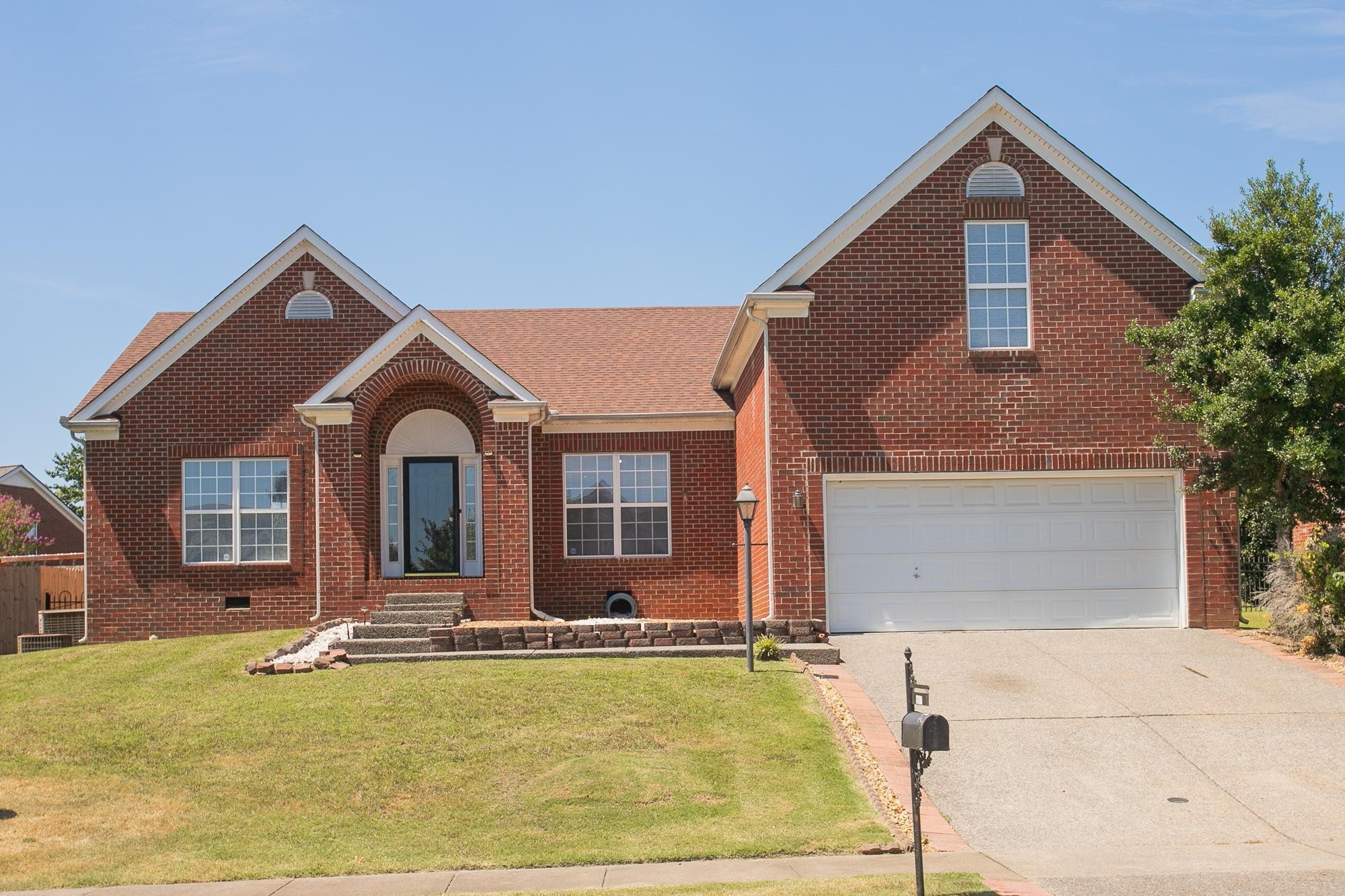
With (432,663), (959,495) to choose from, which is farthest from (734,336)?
(432,663)

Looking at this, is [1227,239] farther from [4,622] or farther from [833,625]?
[4,622]

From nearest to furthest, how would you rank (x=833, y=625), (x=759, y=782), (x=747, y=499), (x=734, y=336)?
(x=759, y=782)
(x=747, y=499)
(x=833, y=625)
(x=734, y=336)

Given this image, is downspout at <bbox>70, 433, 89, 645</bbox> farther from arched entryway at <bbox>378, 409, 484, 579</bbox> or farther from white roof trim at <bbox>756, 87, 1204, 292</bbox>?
white roof trim at <bbox>756, 87, 1204, 292</bbox>

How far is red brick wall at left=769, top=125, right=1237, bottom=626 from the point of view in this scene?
18297 millimetres

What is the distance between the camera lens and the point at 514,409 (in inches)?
809

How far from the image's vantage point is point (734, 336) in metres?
19.8

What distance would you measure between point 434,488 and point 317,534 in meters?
2.03

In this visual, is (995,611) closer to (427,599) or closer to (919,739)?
(427,599)

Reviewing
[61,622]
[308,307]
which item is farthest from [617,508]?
[61,622]

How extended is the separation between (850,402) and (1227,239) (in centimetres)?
536

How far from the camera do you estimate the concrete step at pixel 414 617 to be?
19750 mm

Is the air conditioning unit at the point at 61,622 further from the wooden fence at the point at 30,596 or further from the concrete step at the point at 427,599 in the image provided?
the concrete step at the point at 427,599

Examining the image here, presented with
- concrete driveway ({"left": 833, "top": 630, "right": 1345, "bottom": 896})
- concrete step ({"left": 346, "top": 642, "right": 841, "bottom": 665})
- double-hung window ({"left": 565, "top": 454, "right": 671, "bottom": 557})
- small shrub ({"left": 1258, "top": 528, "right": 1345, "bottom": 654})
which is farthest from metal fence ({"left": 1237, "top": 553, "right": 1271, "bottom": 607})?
concrete step ({"left": 346, "top": 642, "right": 841, "bottom": 665})

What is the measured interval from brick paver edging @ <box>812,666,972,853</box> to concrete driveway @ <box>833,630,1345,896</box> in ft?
0.63
